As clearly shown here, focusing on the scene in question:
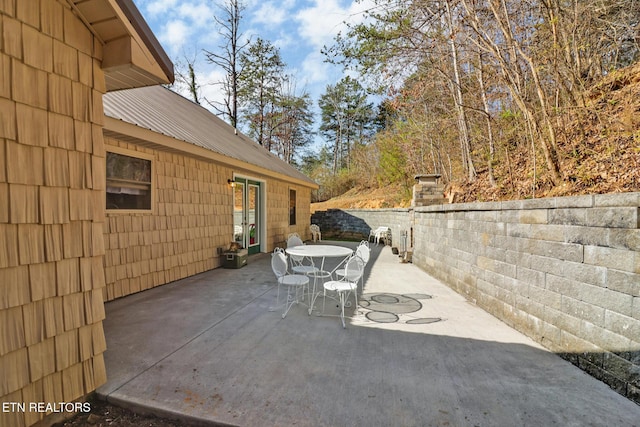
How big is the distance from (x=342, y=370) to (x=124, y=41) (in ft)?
9.74

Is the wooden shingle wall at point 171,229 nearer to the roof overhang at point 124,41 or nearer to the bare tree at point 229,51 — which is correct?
the roof overhang at point 124,41

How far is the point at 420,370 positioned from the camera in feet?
7.61

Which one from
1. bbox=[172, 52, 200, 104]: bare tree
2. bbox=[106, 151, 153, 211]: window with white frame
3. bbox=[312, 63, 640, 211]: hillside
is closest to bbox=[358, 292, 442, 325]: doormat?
bbox=[312, 63, 640, 211]: hillside

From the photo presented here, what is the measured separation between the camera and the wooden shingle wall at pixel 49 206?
1.62 meters

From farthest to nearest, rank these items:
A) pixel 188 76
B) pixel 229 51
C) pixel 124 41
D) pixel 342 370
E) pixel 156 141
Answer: pixel 188 76, pixel 229 51, pixel 156 141, pixel 342 370, pixel 124 41

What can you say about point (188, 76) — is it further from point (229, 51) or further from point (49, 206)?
point (49, 206)

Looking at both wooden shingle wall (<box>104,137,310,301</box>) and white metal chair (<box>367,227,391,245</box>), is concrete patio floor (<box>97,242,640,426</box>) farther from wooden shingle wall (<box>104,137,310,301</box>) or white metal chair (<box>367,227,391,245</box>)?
white metal chair (<box>367,227,391,245</box>)

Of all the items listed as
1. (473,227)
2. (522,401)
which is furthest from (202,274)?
(522,401)

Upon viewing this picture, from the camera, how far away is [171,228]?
5066 mm

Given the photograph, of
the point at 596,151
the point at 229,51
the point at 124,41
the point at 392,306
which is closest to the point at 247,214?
the point at 392,306

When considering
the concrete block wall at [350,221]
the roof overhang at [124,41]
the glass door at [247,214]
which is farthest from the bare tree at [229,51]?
the roof overhang at [124,41]

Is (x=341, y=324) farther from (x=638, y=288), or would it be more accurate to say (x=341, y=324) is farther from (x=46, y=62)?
(x=46, y=62)

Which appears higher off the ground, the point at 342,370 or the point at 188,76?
the point at 188,76

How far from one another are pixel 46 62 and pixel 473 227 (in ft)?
15.6
